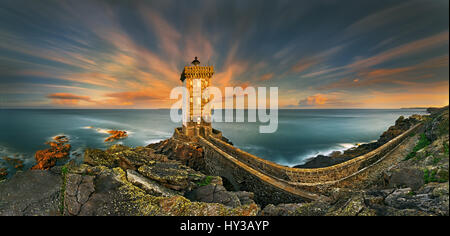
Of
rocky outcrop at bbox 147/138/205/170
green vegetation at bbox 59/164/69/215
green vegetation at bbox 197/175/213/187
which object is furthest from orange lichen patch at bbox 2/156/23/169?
green vegetation at bbox 197/175/213/187

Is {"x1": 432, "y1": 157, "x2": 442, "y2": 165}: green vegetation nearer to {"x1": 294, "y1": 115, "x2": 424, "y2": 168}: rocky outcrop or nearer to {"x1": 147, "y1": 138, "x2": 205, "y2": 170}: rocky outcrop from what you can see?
{"x1": 294, "y1": 115, "x2": 424, "y2": 168}: rocky outcrop

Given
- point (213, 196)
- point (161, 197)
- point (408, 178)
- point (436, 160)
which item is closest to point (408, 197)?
point (436, 160)

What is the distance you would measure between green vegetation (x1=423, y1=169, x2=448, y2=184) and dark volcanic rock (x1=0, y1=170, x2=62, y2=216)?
10252 millimetres

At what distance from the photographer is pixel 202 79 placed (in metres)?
19.4

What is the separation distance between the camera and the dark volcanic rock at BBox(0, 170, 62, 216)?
136 inches

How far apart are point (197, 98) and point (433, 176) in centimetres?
1913

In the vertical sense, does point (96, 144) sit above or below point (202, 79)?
below

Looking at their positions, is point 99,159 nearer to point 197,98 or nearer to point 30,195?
point 30,195

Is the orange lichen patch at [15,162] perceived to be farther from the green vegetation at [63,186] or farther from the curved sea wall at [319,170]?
the curved sea wall at [319,170]

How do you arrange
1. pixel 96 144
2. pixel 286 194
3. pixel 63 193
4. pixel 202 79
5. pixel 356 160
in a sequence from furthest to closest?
pixel 96 144 < pixel 202 79 < pixel 356 160 < pixel 286 194 < pixel 63 193
